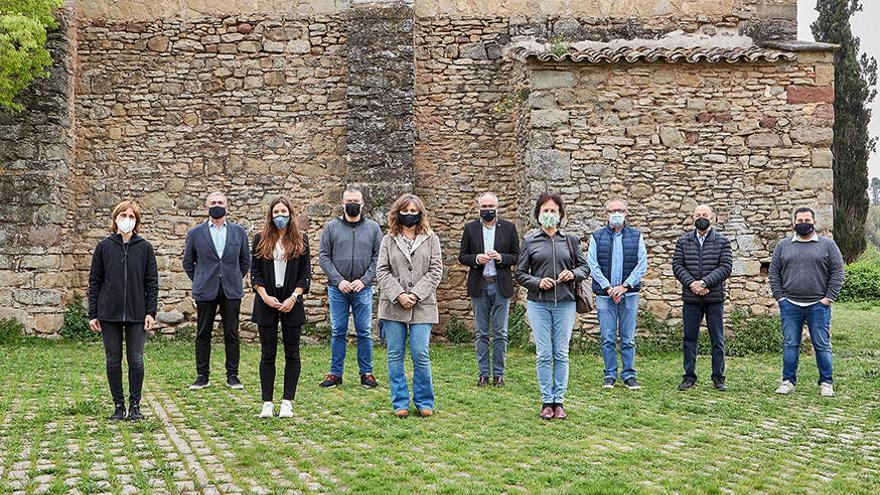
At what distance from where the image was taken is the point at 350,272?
318 inches

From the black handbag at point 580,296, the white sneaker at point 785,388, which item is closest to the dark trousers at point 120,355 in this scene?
the black handbag at point 580,296

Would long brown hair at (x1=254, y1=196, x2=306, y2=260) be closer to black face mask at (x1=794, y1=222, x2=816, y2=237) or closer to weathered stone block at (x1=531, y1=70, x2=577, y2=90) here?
black face mask at (x1=794, y1=222, x2=816, y2=237)

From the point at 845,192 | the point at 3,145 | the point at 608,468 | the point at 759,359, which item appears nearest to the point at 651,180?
the point at 759,359

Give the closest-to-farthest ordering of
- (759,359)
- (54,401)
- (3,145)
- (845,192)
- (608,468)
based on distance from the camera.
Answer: (608,468), (54,401), (759,359), (3,145), (845,192)

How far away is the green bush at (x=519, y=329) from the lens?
1091 cm

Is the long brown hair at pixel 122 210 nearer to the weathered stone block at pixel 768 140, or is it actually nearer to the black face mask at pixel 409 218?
the black face mask at pixel 409 218

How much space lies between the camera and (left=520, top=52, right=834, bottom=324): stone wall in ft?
35.5

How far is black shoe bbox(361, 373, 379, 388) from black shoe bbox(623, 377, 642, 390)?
2364 millimetres

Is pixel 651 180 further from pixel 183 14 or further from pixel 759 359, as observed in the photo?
pixel 183 14

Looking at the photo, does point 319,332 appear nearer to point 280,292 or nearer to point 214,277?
point 214,277

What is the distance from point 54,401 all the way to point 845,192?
843 inches

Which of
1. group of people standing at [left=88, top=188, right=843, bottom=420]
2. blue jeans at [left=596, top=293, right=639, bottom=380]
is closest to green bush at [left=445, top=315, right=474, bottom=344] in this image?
group of people standing at [left=88, top=188, right=843, bottom=420]

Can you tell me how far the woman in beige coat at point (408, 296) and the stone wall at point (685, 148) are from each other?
4.40 meters

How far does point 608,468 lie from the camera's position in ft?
16.3
